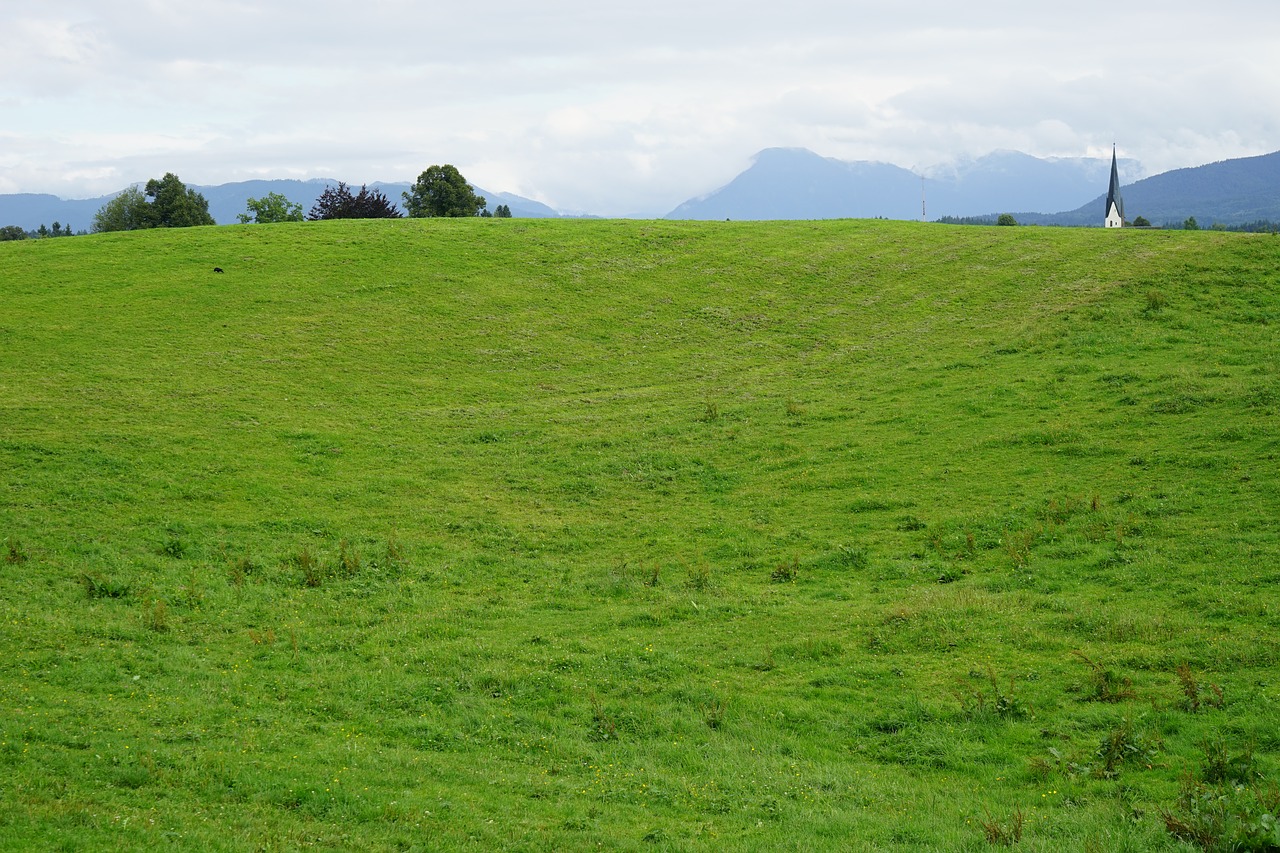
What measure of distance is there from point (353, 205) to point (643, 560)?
198 ft

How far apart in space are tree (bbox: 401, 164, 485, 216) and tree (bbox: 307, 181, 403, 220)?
2.60 metres

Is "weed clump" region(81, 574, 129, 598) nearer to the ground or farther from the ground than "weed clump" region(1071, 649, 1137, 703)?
farther from the ground

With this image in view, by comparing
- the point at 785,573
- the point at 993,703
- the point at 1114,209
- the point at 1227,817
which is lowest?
the point at 993,703

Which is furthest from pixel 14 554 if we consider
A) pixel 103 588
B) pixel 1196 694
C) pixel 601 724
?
pixel 1196 694

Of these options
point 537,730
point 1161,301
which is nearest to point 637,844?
point 537,730

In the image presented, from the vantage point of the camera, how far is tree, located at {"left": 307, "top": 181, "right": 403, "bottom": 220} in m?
70.8

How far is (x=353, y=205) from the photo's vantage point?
234 feet

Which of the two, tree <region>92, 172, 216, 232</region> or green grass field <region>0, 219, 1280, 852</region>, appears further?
tree <region>92, 172, 216, 232</region>

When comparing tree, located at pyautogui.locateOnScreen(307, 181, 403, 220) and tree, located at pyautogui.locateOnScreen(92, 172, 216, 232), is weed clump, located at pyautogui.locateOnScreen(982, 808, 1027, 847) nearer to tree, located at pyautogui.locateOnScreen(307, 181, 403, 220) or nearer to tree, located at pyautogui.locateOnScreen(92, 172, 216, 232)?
tree, located at pyautogui.locateOnScreen(307, 181, 403, 220)

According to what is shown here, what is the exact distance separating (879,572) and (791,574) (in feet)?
6.05

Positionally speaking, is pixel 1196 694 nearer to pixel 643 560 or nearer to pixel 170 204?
pixel 643 560

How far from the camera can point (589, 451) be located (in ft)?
89.1

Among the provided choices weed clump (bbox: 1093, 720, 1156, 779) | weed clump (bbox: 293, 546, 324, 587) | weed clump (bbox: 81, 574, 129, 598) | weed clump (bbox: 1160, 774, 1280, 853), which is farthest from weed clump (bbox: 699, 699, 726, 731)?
weed clump (bbox: 81, 574, 129, 598)

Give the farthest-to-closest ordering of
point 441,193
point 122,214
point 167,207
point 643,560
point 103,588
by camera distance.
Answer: point 122,214 < point 441,193 < point 167,207 < point 643,560 < point 103,588
